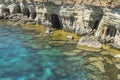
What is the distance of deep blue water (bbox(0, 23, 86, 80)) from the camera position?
34.2m

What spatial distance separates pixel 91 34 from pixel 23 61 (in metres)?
16.1

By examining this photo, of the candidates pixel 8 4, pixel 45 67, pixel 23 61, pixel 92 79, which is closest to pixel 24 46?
pixel 23 61

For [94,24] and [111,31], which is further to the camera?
[94,24]

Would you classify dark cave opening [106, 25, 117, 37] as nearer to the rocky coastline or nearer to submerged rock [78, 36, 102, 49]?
the rocky coastline

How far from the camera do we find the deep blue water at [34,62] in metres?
34.2

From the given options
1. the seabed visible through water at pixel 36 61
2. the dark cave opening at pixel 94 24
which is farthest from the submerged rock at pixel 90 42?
the dark cave opening at pixel 94 24

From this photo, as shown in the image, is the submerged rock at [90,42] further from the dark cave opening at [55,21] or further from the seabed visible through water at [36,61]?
the dark cave opening at [55,21]

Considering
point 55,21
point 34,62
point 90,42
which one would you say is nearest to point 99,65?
point 90,42

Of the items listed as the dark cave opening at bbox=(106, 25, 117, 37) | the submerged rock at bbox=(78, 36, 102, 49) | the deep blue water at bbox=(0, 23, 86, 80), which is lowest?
the deep blue water at bbox=(0, 23, 86, 80)

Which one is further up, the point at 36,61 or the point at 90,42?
the point at 90,42

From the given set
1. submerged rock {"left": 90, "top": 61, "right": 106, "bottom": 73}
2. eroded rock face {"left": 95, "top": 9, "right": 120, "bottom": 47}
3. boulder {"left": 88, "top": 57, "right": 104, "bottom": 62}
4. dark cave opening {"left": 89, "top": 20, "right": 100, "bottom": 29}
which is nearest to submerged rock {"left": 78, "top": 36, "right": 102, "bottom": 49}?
eroded rock face {"left": 95, "top": 9, "right": 120, "bottom": 47}

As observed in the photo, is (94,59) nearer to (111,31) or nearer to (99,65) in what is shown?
(99,65)

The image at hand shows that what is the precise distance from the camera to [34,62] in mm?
38938

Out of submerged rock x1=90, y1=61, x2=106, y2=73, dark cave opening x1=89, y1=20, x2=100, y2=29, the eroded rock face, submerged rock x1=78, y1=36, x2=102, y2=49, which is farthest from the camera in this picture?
dark cave opening x1=89, y1=20, x2=100, y2=29
